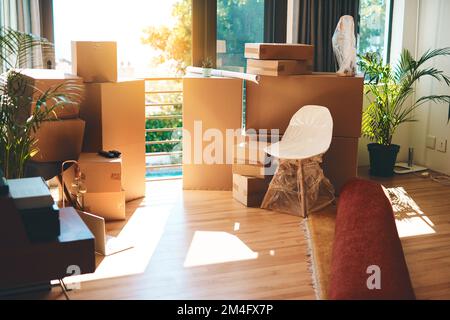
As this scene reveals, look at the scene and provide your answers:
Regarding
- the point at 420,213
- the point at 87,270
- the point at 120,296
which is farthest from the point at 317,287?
the point at 420,213

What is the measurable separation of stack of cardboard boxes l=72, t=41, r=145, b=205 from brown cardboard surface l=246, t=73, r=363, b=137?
3.23ft

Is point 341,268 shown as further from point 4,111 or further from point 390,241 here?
point 4,111

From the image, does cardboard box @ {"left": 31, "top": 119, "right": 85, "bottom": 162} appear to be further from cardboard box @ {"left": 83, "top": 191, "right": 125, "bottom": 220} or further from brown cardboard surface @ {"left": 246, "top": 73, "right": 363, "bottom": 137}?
brown cardboard surface @ {"left": 246, "top": 73, "right": 363, "bottom": 137}

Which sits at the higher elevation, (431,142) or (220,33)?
(220,33)

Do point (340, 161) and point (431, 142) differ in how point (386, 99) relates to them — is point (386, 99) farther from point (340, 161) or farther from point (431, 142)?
point (340, 161)

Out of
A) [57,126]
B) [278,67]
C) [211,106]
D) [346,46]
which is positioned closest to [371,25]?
[346,46]

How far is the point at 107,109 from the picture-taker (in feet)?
14.4

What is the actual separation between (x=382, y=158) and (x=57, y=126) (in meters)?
3.01

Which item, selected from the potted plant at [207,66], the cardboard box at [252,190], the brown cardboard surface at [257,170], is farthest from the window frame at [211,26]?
the cardboard box at [252,190]

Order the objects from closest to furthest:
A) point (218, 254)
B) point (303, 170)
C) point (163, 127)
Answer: point (218, 254) → point (303, 170) → point (163, 127)

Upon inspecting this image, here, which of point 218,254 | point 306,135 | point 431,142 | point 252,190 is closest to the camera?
point 218,254

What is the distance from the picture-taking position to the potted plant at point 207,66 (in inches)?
200

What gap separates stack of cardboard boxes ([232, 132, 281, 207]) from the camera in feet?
15.2

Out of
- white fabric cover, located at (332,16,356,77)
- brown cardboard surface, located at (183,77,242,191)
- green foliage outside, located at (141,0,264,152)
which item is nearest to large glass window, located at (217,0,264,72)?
green foliage outside, located at (141,0,264,152)
